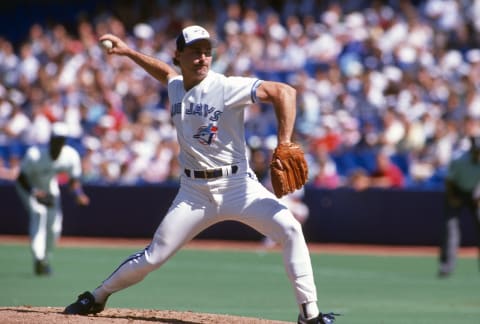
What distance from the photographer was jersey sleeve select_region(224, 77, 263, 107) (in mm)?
7973

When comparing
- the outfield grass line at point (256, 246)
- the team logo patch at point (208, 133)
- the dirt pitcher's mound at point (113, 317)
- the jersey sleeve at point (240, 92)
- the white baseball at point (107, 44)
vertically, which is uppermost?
the white baseball at point (107, 44)

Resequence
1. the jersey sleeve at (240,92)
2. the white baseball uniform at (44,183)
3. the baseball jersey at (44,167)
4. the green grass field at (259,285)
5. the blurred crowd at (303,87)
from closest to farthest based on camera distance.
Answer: the jersey sleeve at (240,92) < the green grass field at (259,285) < the white baseball uniform at (44,183) < the baseball jersey at (44,167) < the blurred crowd at (303,87)

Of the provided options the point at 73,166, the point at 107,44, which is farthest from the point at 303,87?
the point at 107,44

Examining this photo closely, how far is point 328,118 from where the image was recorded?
21.0 metres

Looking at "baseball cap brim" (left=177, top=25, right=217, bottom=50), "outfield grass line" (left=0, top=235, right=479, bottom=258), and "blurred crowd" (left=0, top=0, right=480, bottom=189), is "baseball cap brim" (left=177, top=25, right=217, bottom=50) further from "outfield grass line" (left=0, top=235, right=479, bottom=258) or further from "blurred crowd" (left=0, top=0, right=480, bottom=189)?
"outfield grass line" (left=0, top=235, right=479, bottom=258)

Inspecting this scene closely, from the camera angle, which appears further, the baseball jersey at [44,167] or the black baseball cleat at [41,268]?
the baseball jersey at [44,167]

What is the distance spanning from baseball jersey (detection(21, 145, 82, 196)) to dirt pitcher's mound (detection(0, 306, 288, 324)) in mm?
6044

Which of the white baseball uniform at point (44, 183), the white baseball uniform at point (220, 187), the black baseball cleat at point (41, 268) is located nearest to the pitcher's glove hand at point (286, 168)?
the white baseball uniform at point (220, 187)

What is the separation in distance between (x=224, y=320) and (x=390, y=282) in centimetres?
655

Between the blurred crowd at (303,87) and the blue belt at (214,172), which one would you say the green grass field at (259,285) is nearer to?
the blurred crowd at (303,87)

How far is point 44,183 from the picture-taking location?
15211 millimetres

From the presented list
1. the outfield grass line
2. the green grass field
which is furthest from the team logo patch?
the outfield grass line

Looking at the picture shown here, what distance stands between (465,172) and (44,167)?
6017mm

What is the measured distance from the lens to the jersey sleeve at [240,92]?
7.97 metres
